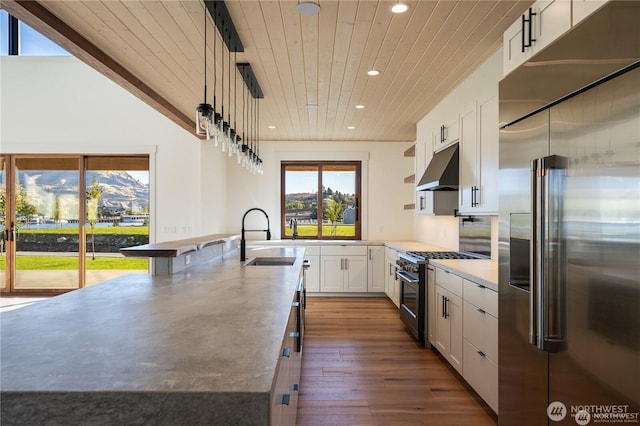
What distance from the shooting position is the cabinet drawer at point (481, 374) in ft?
8.14

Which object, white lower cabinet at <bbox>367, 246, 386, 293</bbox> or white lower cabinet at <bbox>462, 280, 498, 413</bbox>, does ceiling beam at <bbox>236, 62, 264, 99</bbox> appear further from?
white lower cabinet at <bbox>367, 246, 386, 293</bbox>

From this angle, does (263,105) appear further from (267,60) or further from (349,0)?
(349,0)

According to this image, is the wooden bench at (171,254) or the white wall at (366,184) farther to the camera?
the white wall at (366,184)

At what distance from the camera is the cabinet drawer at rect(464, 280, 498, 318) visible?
2449 millimetres

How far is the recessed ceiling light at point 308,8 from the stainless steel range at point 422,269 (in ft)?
8.39

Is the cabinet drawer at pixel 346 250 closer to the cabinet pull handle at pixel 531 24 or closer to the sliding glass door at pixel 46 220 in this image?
the sliding glass door at pixel 46 220

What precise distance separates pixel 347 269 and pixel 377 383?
3218 millimetres

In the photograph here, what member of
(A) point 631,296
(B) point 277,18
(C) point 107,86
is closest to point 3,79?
(C) point 107,86

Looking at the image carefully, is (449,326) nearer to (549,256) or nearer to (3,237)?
(549,256)

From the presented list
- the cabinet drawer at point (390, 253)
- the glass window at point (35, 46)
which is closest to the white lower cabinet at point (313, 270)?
the cabinet drawer at point (390, 253)

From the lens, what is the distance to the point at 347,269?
6.28 meters

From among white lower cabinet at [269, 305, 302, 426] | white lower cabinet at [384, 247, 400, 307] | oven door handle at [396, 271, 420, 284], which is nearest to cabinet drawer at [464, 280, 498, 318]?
oven door handle at [396, 271, 420, 284]

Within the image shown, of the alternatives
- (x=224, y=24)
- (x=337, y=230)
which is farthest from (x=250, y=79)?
(x=337, y=230)

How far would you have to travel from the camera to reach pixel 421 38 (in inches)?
109
